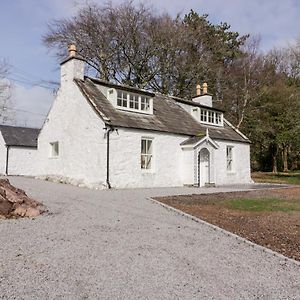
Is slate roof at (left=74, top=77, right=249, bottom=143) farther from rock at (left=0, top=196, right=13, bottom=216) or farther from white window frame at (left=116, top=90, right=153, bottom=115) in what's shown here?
rock at (left=0, top=196, right=13, bottom=216)

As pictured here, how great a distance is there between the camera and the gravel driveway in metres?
4.41

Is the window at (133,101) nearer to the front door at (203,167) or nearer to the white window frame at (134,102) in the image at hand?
the white window frame at (134,102)

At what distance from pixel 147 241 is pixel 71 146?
13.4 m

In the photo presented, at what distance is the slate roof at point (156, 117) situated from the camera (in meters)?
18.0

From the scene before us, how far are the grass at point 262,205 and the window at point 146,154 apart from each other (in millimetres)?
6655

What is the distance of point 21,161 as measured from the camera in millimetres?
34719

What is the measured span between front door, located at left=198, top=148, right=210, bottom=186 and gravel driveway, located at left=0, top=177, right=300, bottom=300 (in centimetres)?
1260

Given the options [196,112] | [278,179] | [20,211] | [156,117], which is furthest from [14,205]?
[278,179]

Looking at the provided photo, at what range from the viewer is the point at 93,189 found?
17.0 m

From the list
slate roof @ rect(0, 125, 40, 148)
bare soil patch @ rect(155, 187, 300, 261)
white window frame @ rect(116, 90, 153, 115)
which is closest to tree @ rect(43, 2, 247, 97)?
slate roof @ rect(0, 125, 40, 148)

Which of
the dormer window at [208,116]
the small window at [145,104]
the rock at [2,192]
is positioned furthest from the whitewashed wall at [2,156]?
the rock at [2,192]

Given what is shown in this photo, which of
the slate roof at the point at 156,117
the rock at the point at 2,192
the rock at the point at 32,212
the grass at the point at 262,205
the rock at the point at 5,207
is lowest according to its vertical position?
the grass at the point at 262,205

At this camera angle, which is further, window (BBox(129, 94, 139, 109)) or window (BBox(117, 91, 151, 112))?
window (BBox(129, 94, 139, 109))

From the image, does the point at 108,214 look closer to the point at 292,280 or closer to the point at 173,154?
the point at 292,280
